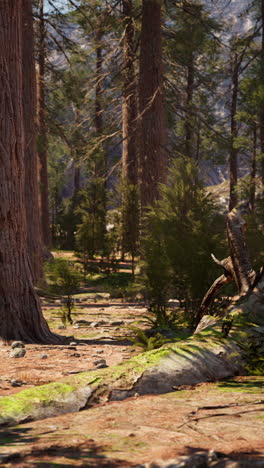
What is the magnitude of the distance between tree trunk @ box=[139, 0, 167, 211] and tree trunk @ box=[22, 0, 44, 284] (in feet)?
9.31

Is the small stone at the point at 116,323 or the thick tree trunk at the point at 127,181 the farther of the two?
the thick tree trunk at the point at 127,181

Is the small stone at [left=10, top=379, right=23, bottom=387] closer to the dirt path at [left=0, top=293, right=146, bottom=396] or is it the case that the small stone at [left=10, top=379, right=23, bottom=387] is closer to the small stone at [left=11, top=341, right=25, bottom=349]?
the dirt path at [left=0, top=293, right=146, bottom=396]

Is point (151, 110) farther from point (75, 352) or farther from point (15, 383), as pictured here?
point (15, 383)

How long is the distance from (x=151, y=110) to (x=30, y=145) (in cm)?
327

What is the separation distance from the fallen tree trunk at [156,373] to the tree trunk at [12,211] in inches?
101

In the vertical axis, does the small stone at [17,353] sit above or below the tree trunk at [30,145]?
below

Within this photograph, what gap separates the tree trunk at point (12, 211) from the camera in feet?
20.9

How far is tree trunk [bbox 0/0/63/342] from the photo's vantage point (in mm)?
6371

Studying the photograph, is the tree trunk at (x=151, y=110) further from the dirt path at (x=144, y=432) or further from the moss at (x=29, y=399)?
the dirt path at (x=144, y=432)

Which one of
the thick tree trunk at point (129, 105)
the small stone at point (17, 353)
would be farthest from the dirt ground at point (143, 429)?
the thick tree trunk at point (129, 105)

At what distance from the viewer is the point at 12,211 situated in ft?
21.0

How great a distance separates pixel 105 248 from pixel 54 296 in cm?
522

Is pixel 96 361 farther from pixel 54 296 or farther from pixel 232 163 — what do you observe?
pixel 232 163

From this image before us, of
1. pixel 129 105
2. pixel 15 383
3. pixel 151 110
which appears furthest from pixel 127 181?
pixel 15 383
